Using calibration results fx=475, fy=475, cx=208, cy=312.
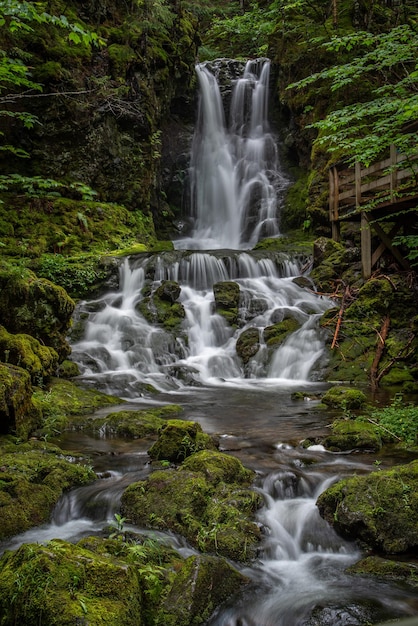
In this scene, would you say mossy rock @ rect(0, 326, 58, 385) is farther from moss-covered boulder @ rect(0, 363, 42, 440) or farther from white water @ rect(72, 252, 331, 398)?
white water @ rect(72, 252, 331, 398)

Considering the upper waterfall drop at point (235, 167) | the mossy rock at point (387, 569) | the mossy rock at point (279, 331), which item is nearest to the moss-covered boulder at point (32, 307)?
the mossy rock at point (279, 331)

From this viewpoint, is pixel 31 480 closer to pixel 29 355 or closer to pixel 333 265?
pixel 29 355

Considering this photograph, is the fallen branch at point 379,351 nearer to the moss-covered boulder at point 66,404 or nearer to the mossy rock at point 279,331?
the mossy rock at point 279,331

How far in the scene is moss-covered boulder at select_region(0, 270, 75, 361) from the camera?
833 centimetres

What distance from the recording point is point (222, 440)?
624 centimetres

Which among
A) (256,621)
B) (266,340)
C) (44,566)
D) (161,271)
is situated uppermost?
(161,271)

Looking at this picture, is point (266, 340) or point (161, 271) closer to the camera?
point (266, 340)

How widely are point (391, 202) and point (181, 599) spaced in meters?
9.82

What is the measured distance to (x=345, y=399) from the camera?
300 inches

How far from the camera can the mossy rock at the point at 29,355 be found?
23.9 ft

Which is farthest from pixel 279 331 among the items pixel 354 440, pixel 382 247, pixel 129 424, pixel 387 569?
pixel 387 569

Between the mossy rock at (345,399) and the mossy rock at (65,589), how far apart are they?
5.51 m

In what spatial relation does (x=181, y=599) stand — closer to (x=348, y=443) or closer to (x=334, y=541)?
(x=334, y=541)

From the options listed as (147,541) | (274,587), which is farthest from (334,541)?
(147,541)
